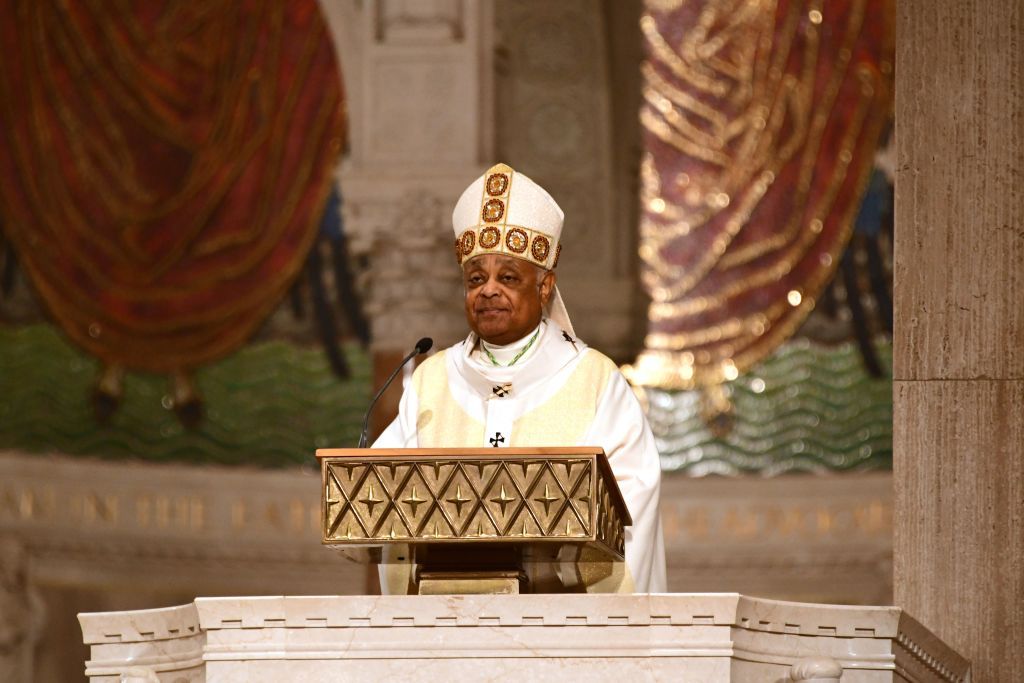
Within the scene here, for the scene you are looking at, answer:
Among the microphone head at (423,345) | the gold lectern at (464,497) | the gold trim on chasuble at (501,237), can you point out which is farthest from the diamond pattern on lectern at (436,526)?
the gold trim on chasuble at (501,237)

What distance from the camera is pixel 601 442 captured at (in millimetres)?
5148

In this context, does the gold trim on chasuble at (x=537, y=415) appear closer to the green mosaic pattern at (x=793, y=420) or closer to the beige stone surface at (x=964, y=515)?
the beige stone surface at (x=964, y=515)

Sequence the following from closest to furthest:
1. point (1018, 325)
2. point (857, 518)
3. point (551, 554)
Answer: point (551, 554), point (1018, 325), point (857, 518)

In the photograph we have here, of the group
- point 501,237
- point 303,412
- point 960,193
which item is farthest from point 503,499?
point 303,412

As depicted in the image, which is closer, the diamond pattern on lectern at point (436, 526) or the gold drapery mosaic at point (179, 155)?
the diamond pattern on lectern at point (436, 526)

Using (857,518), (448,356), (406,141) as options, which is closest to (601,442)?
(448,356)

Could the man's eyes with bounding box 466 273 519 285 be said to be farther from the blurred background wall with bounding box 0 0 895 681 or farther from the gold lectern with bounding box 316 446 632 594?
the blurred background wall with bounding box 0 0 895 681

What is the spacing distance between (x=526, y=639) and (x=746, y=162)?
26.8ft

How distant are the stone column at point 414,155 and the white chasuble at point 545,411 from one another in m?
5.21

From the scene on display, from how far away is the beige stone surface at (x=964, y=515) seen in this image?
5.66 m

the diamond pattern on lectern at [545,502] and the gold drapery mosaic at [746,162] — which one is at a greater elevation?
the gold drapery mosaic at [746,162]

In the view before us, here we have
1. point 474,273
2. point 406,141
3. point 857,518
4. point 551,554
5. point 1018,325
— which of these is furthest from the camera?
point 857,518

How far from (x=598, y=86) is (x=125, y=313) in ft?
9.55

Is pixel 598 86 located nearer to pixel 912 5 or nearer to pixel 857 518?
pixel 857 518
